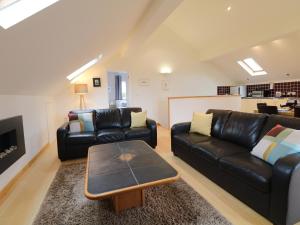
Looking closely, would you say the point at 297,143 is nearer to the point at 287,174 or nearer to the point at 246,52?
the point at 287,174

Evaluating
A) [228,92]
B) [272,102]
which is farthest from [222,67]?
[272,102]

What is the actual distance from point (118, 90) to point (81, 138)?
3.89 metres

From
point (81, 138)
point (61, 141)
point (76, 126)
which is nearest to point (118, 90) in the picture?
point (76, 126)

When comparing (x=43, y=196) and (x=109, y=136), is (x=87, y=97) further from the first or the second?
(x=43, y=196)

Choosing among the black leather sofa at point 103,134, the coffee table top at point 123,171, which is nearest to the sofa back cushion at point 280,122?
the coffee table top at point 123,171

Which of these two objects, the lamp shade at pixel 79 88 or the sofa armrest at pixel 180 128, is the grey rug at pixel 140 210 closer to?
the sofa armrest at pixel 180 128

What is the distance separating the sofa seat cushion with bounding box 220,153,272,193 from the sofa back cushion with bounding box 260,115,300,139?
1.47ft

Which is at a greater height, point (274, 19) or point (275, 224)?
point (274, 19)

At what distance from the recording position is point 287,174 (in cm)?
142

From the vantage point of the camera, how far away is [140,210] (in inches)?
70.9

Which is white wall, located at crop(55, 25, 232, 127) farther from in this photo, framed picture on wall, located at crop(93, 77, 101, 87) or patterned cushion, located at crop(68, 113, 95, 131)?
patterned cushion, located at crop(68, 113, 95, 131)

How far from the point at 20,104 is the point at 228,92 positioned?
6.79m

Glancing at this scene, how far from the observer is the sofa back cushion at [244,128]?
7.76 ft

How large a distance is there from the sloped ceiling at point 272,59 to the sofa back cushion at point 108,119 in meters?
4.17
